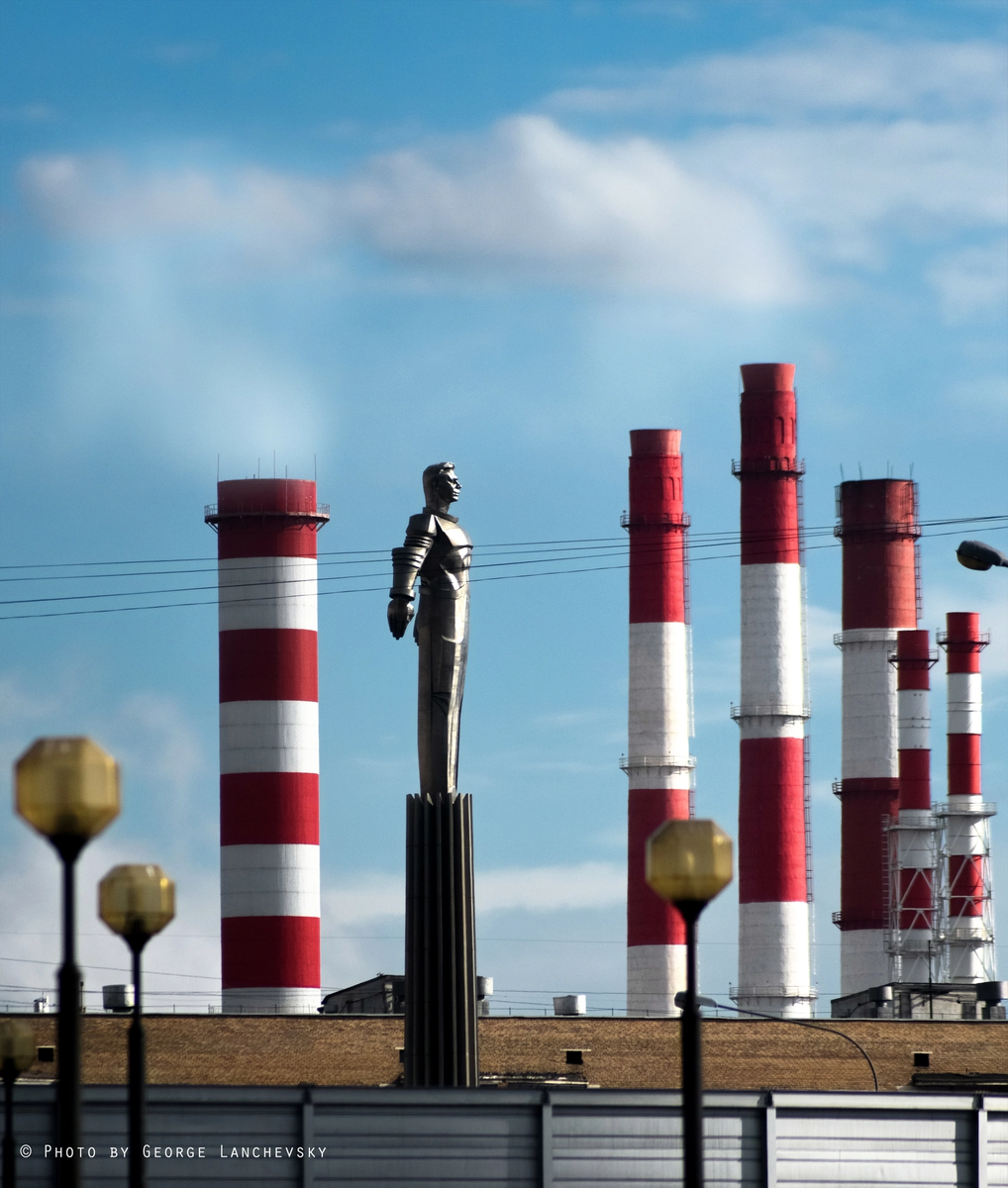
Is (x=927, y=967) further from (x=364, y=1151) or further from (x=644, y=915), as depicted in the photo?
(x=364, y=1151)

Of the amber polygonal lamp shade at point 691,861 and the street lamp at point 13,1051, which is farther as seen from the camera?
the street lamp at point 13,1051

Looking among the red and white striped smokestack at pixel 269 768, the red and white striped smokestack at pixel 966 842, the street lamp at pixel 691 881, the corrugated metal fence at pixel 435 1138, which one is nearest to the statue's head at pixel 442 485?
the corrugated metal fence at pixel 435 1138

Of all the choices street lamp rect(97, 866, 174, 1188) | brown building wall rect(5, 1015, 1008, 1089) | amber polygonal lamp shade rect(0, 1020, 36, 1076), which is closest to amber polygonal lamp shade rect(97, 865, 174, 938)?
street lamp rect(97, 866, 174, 1188)

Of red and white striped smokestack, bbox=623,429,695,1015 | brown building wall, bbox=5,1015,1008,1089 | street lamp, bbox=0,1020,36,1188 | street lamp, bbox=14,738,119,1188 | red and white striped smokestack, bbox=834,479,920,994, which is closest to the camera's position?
street lamp, bbox=14,738,119,1188

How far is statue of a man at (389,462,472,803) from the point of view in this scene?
20.5m

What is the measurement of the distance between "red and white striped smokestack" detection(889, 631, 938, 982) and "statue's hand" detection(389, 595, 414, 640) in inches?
1251

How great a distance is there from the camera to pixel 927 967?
51.2m

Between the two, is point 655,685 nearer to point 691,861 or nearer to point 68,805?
point 691,861

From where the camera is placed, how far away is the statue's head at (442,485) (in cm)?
2097

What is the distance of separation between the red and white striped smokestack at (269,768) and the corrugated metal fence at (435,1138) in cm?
2399

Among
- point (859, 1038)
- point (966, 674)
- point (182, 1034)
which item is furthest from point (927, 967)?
point (182, 1034)

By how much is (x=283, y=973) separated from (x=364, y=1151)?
24610mm

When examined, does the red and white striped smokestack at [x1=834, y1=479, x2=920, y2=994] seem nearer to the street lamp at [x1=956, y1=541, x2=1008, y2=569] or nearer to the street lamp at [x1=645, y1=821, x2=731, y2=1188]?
the street lamp at [x1=956, y1=541, x2=1008, y2=569]

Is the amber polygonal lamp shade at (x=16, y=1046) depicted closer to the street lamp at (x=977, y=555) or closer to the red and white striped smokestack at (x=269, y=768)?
the street lamp at (x=977, y=555)
